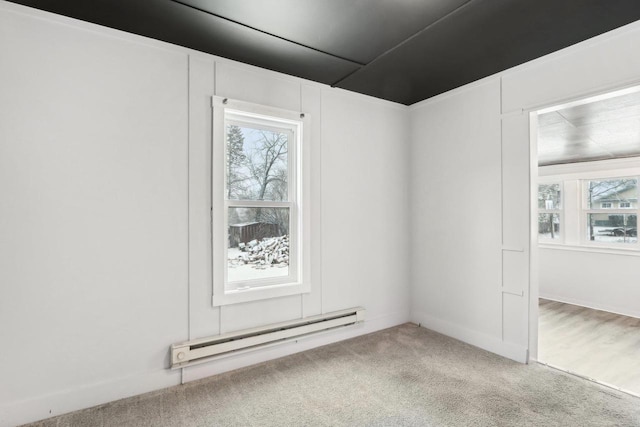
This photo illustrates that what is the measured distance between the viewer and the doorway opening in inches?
118

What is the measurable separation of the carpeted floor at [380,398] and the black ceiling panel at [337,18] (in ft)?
8.58

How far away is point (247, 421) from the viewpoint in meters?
2.06

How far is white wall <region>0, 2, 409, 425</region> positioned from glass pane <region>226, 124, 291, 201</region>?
0.26 meters

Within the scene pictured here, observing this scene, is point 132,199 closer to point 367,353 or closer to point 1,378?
point 1,378

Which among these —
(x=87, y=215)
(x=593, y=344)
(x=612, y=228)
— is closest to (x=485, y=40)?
(x=87, y=215)

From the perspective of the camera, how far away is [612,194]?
16.6 ft

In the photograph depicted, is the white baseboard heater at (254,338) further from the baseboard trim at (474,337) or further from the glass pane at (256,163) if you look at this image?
the glass pane at (256,163)

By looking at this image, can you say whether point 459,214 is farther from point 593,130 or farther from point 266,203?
point 266,203

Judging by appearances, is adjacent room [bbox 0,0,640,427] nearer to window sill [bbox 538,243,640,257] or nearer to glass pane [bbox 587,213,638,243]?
window sill [bbox 538,243,640,257]

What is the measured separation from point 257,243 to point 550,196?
5.50m

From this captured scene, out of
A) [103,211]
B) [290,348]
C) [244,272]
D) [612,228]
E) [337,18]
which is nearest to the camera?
[337,18]

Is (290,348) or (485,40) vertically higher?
(485,40)

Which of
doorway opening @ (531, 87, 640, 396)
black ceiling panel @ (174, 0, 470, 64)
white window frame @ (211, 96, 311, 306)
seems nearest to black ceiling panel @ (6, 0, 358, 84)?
black ceiling panel @ (174, 0, 470, 64)

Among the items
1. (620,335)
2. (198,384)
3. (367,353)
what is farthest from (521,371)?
(198,384)
